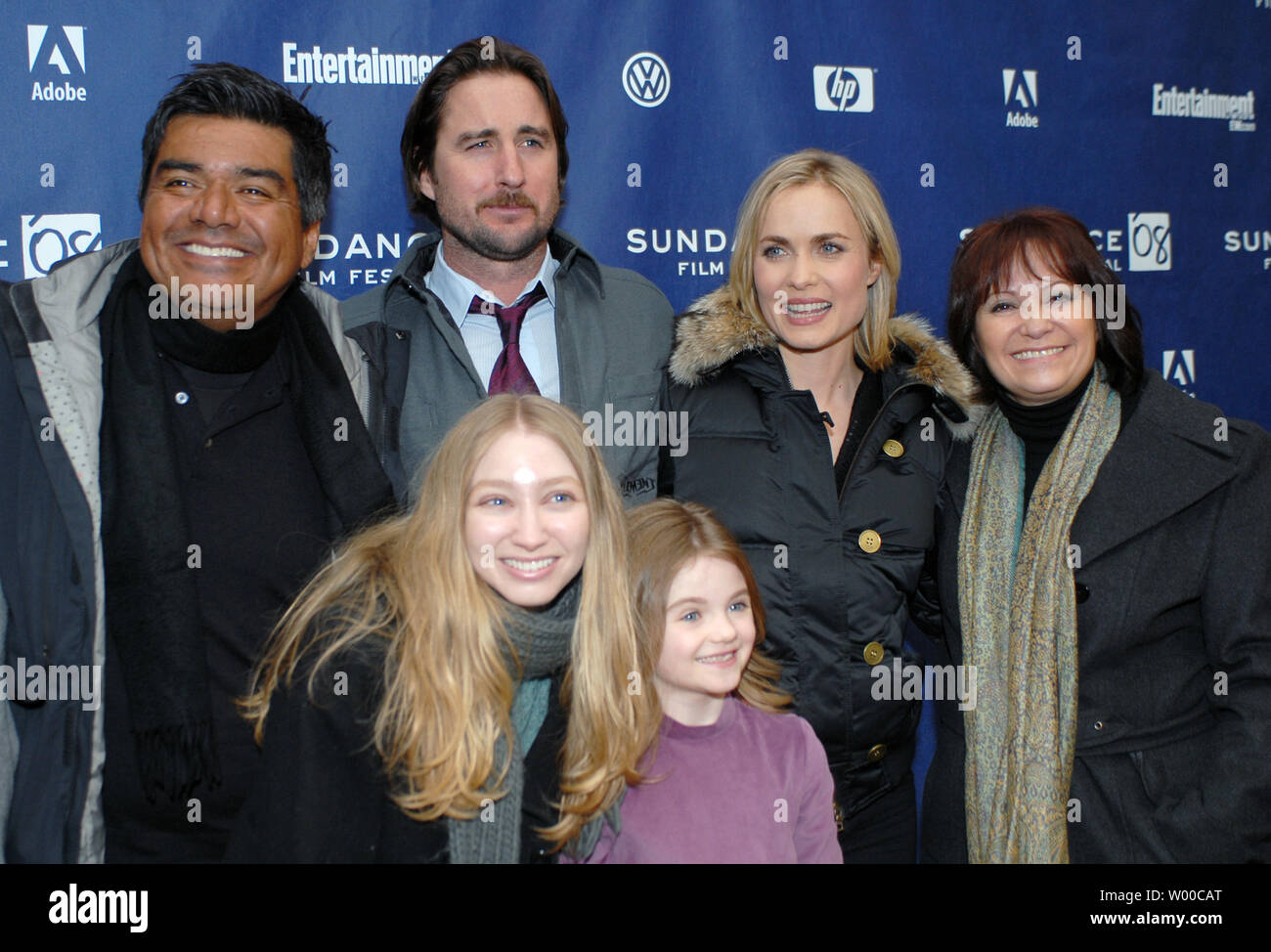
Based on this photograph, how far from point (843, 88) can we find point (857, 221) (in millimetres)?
1126

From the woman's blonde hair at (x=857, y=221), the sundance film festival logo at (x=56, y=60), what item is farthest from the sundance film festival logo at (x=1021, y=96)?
the sundance film festival logo at (x=56, y=60)

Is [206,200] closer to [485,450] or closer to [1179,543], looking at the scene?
[485,450]

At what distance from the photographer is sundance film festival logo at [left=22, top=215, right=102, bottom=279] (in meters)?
2.72

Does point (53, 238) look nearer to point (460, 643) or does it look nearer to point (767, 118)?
point (460, 643)

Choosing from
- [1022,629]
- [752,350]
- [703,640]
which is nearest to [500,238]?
[752,350]

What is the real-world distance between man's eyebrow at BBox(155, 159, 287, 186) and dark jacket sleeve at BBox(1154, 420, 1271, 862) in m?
2.04

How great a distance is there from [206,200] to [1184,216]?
3245mm

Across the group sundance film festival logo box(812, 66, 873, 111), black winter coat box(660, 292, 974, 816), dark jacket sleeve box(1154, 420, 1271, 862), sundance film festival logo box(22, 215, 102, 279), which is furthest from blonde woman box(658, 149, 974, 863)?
sundance film festival logo box(22, 215, 102, 279)

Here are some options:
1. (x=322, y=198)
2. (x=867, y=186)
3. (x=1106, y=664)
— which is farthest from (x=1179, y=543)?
(x=322, y=198)

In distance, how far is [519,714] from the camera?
6.02 ft

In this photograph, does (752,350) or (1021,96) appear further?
(1021,96)

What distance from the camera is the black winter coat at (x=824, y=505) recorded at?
2.21 m

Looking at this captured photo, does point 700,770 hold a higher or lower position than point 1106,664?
lower

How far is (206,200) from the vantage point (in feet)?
6.73
